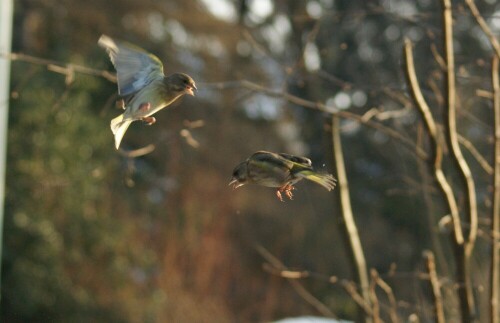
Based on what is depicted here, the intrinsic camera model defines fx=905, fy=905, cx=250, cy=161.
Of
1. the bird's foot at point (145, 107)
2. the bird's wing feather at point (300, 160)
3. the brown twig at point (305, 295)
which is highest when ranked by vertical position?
the bird's foot at point (145, 107)

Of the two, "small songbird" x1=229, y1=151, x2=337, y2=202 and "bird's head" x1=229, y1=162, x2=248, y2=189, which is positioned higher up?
"small songbird" x1=229, y1=151, x2=337, y2=202

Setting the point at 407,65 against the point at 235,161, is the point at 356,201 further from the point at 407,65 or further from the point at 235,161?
the point at 407,65

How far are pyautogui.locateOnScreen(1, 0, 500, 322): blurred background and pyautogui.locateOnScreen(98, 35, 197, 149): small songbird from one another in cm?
575

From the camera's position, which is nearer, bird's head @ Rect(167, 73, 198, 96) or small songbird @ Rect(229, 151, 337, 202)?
small songbird @ Rect(229, 151, 337, 202)

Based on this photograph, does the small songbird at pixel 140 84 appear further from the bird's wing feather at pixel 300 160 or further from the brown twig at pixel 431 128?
the brown twig at pixel 431 128

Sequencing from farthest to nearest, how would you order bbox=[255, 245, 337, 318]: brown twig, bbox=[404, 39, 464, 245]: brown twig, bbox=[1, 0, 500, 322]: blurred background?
1. bbox=[1, 0, 500, 322]: blurred background
2. bbox=[255, 245, 337, 318]: brown twig
3. bbox=[404, 39, 464, 245]: brown twig

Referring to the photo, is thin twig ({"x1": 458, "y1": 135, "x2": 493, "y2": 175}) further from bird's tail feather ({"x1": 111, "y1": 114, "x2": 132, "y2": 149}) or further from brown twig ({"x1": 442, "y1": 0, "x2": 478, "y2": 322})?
bird's tail feather ({"x1": 111, "y1": 114, "x2": 132, "y2": 149})

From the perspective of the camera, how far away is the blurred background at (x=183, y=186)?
8938 mm

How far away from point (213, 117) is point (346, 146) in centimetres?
171

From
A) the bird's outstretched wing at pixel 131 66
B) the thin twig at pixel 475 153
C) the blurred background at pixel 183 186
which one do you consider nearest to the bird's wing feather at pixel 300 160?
the bird's outstretched wing at pixel 131 66

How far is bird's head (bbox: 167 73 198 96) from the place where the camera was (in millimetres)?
2106

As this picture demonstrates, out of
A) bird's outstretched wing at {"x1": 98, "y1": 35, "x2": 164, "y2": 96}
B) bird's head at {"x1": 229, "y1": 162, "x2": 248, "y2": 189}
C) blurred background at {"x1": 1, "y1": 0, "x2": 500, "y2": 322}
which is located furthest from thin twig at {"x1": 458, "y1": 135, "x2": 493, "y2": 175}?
blurred background at {"x1": 1, "y1": 0, "x2": 500, "y2": 322}

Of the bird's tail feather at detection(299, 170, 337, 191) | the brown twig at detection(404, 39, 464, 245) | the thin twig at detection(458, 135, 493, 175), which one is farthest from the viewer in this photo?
the thin twig at detection(458, 135, 493, 175)

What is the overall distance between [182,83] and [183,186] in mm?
9069
